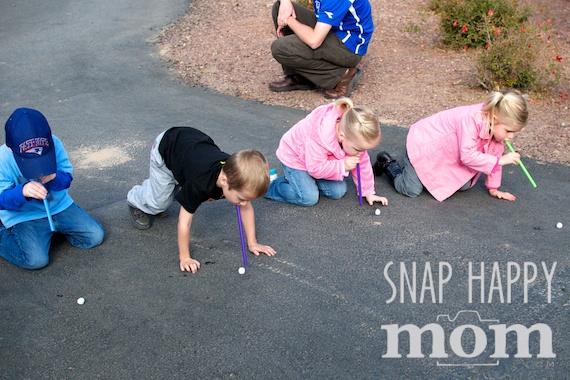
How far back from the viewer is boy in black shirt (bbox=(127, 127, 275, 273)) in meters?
3.20

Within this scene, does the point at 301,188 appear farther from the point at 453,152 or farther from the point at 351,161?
the point at 453,152

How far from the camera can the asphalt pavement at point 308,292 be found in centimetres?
296

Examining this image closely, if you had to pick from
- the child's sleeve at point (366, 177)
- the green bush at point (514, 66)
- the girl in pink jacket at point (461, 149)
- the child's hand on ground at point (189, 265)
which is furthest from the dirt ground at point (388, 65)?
the child's hand on ground at point (189, 265)

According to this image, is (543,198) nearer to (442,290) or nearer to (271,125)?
(442,290)

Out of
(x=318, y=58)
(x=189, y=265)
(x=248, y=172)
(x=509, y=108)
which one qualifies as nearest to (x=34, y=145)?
(x=189, y=265)

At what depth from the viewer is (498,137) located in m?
4.16

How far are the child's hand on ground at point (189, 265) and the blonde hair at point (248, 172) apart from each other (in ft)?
2.21

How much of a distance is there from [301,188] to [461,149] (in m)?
1.18

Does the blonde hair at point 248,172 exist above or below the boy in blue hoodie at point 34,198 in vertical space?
above

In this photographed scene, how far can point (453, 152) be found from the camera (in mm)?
4391

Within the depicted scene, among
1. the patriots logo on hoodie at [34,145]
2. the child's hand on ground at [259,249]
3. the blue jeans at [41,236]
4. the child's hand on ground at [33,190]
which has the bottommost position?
the blue jeans at [41,236]

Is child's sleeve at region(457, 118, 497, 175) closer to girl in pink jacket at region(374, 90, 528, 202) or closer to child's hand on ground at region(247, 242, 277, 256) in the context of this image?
girl in pink jacket at region(374, 90, 528, 202)

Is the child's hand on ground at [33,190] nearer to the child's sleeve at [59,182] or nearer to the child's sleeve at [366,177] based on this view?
the child's sleeve at [59,182]

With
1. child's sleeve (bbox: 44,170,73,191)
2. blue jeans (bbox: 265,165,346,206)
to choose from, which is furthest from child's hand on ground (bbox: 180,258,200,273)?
blue jeans (bbox: 265,165,346,206)
